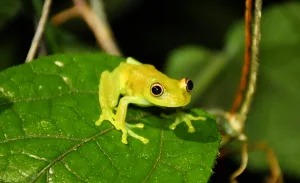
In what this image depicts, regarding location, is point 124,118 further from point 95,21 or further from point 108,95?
point 95,21

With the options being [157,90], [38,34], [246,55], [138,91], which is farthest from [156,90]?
[38,34]

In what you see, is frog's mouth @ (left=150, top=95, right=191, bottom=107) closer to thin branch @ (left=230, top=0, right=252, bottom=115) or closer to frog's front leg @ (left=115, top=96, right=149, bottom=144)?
frog's front leg @ (left=115, top=96, right=149, bottom=144)

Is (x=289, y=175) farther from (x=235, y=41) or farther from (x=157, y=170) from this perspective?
(x=157, y=170)

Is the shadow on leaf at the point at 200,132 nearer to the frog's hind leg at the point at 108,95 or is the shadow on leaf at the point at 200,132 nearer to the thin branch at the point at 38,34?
the frog's hind leg at the point at 108,95

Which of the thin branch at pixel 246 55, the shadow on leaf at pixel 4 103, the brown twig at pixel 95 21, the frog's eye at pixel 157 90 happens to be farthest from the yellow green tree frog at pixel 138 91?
the brown twig at pixel 95 21

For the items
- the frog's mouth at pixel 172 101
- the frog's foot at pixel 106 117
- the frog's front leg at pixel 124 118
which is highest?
the frog's mouth at pixel 172 101

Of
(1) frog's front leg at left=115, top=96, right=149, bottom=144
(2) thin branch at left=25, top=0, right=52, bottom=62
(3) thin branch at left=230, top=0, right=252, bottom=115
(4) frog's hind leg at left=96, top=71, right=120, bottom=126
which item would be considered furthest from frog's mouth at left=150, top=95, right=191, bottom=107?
(2) thin branch at left=25, top=0, right=52, bottom=62
